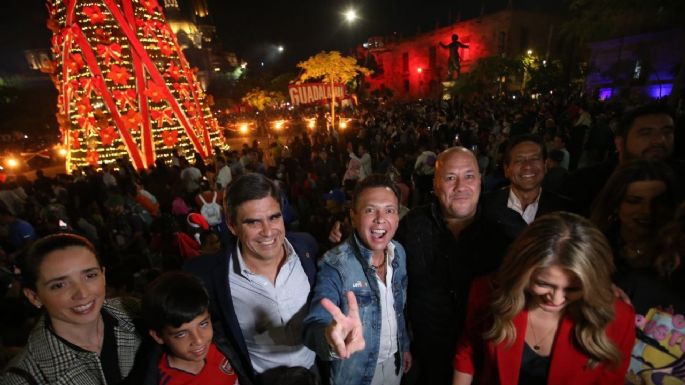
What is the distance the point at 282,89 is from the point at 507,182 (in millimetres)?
34640

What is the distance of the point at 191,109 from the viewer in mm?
11422

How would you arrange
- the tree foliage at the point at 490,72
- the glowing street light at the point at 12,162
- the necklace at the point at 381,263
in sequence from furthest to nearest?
the tree foliage at the point at 490,72
the glowing street light at the point at 12,162
the necklace at the point at 381,263

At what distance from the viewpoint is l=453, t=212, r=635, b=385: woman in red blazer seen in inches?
64.2

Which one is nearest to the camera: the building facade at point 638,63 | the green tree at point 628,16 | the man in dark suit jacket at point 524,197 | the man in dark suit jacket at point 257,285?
the man in dark suit jacket at point 257,285

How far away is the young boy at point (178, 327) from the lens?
6.35ft

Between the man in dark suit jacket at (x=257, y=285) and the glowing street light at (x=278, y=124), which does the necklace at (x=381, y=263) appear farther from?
the glowing street light at (x=278, y=124)

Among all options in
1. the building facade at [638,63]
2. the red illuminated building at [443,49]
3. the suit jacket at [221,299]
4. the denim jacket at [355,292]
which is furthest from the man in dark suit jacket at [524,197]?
the red illuminated building at [443,49]

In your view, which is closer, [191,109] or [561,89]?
[191,109]

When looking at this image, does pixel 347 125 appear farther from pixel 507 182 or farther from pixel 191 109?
pixel 507 182

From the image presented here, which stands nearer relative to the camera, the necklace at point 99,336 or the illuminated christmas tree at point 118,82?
the necklace at point 99,336

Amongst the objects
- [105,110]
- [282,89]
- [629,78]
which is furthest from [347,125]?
[629,78]

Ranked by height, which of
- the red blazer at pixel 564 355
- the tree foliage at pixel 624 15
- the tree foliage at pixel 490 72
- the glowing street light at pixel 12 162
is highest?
the tree foliage at pixel 624 15

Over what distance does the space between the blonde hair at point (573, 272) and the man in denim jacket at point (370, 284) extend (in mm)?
765

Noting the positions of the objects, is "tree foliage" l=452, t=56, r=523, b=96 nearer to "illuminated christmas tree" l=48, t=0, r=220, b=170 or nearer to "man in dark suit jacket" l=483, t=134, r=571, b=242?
"illuminated christmas tree" l=48, t=0, r=220, b=170
